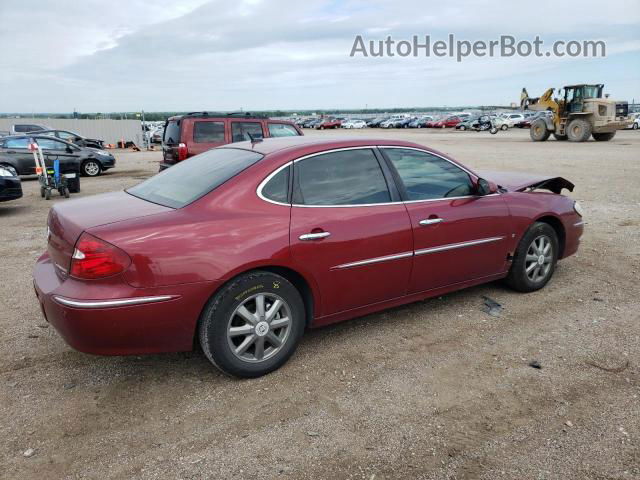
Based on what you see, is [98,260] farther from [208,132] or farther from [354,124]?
[354,124]

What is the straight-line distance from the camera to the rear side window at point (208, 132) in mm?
10422

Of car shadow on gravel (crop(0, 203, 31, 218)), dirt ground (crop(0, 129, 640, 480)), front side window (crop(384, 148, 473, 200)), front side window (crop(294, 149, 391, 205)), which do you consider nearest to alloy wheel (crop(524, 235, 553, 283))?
dirt ground (crop(0, 129, 640, 480))

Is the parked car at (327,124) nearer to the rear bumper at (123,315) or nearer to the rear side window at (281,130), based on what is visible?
the rear side window at (281,130)

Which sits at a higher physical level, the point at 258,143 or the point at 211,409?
the point at 258,143

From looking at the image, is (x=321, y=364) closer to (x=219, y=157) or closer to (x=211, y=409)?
(x=211, y=409)

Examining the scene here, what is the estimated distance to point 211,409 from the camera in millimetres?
3041

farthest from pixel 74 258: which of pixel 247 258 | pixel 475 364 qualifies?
pixel 475 364

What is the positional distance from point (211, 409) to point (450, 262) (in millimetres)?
2244

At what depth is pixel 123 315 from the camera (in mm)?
2877

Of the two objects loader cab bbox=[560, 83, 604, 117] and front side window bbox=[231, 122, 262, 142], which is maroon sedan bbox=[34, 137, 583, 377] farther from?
loader cab bbox=[560, 83, 604, 117]

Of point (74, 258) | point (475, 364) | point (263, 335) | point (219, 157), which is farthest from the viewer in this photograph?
point (219, 157)

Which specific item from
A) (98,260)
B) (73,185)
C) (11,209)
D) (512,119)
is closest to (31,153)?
(73,185)

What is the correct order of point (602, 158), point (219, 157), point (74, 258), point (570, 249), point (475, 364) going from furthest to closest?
1. point (602, 158)
2. point (570, 249)
3. point (219, 157)
4. point (475, 364)
5. point (74, 258)

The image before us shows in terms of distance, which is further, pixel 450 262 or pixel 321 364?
pixel 450 262
